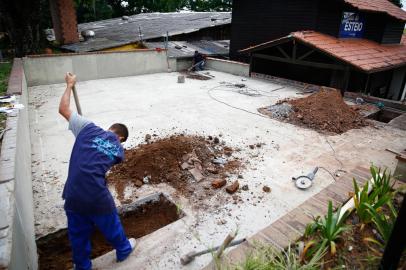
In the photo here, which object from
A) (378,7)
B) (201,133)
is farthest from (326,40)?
(201,133)

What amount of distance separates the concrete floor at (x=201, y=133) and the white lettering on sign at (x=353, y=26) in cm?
462

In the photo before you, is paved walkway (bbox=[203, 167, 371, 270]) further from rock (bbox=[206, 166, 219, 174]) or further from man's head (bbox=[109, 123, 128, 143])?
rock (bbox=[206, 166, 219, 174])

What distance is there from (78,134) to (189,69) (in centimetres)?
1249

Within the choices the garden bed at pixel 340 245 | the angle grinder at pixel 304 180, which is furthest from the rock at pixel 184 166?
the garden bed at pixel 340 245

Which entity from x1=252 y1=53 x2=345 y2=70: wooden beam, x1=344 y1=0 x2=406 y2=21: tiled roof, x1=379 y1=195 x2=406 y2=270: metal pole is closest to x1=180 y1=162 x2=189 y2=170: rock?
x1=379 y1=195 x2=406 y2=270: metal pole

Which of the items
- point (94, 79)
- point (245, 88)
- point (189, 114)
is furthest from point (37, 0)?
point (245, 88)

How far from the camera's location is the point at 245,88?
11.2 metres

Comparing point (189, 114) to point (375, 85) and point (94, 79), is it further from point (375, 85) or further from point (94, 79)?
point (375, 85)

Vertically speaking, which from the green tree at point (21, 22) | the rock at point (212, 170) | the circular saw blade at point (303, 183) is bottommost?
the rock at point (212, 170)

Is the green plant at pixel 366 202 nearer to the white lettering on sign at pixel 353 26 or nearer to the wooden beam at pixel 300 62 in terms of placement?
the wooden beam at pixel 300 62

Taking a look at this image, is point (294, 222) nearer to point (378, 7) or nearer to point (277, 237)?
point (277, 237)

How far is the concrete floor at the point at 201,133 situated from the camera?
3.49m

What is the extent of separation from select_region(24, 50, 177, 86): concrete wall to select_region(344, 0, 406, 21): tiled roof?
29.1 feet

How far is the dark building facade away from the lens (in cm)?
1105
